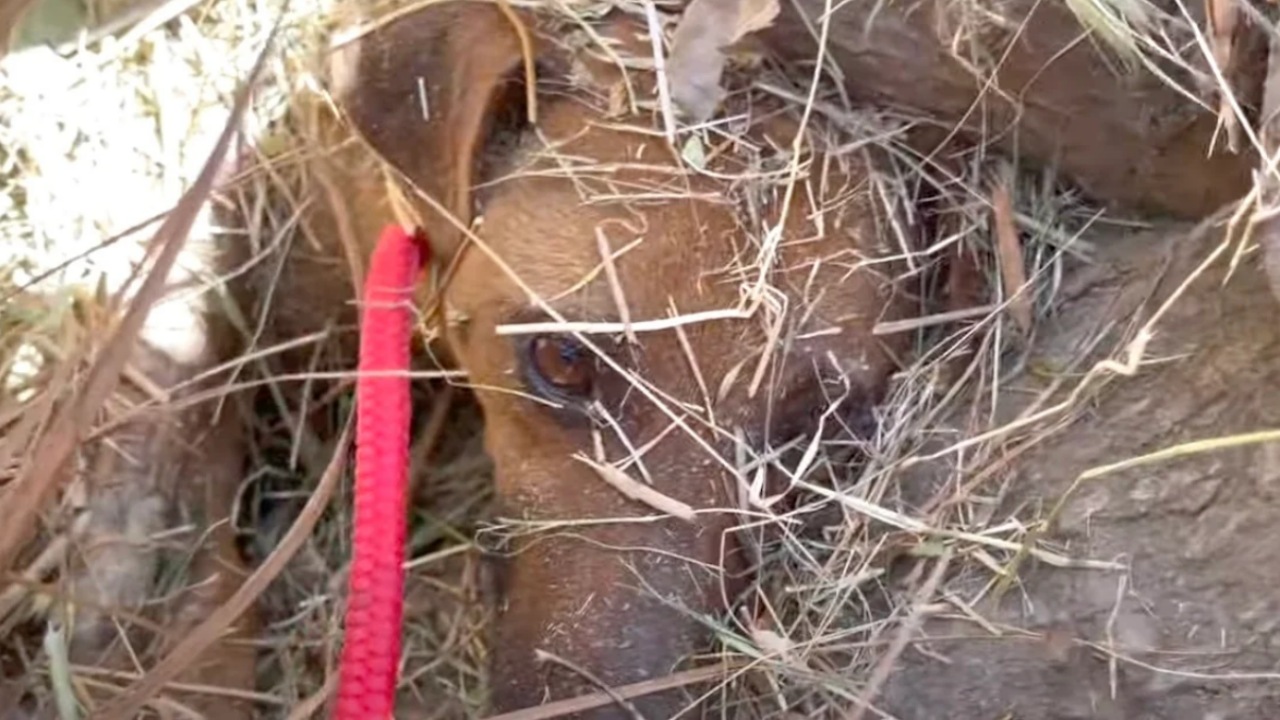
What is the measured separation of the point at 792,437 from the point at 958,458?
7.0 inches

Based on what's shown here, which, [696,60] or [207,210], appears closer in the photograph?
[696,60]

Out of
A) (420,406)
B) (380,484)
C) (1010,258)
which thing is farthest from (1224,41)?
(420,406)

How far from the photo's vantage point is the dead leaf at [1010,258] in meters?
1.93

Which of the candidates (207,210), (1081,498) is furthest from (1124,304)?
(207,210)

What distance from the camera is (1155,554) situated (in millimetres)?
1761

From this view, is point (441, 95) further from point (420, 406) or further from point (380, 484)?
point (420, 406)

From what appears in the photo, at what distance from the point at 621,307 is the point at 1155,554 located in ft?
1.87

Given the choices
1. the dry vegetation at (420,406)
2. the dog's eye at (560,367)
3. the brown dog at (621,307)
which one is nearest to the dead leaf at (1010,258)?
the dry vegetation at (420,406)

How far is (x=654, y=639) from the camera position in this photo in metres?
1.83

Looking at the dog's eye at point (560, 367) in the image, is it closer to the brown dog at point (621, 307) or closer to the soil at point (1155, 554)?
the brown dog at point (621, 307)

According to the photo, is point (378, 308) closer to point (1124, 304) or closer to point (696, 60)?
point (696, 60)

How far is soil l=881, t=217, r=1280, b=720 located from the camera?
5.60 ft

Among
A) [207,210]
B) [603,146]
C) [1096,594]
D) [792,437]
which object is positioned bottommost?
[1096,594]

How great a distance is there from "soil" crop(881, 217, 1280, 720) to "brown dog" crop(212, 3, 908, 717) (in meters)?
0.22
